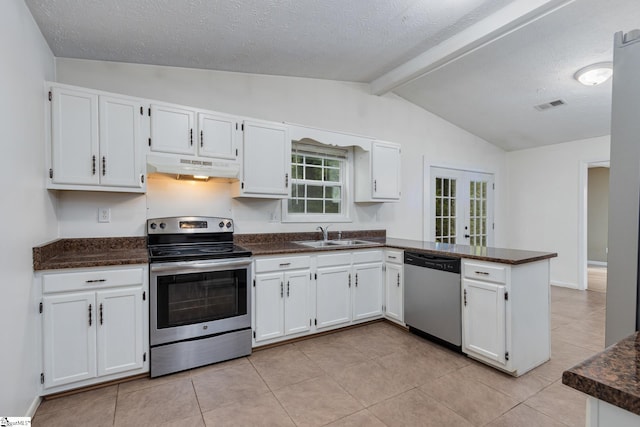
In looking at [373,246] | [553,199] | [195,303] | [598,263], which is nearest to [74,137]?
[195,303]

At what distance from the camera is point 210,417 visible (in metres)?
1.89

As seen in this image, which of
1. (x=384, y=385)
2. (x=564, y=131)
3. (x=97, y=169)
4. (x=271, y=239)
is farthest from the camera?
(x=564, y=131)

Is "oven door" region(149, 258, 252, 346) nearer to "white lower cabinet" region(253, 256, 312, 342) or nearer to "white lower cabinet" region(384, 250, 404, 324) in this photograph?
"white lower cabinet" region(253, 256, 312, 342)

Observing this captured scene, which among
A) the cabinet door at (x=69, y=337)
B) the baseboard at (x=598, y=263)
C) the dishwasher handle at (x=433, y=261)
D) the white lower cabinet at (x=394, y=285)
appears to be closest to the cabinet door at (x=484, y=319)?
the dishwasher handle at (x=433, y=261)

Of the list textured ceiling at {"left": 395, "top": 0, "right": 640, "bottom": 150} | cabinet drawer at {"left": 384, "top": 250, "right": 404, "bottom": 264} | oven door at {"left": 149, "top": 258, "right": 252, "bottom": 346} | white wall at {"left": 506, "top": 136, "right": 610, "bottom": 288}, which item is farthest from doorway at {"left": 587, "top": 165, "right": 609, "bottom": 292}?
oven door at {"left": 149, "top": 258, "right": 252, "bottom": 346}

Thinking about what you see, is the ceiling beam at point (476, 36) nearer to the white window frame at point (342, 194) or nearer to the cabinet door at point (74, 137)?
the white window frame at point (342, 194)

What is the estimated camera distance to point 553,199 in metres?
5.22

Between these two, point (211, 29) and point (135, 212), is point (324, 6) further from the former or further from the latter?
point (135, 212)

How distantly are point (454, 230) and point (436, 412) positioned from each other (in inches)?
140

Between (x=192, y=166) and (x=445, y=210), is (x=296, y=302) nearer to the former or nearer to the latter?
(x=192, y=166)

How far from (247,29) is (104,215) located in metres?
1.98

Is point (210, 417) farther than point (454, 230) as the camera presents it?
No

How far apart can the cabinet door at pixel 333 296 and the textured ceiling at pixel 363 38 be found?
2.16 metres

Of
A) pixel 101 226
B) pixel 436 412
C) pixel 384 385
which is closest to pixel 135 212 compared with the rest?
pixel 101 226
